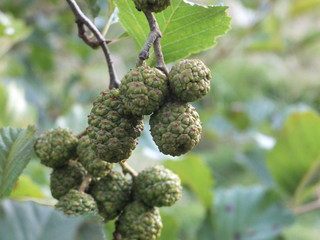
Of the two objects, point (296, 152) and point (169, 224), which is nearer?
point (169, 224)

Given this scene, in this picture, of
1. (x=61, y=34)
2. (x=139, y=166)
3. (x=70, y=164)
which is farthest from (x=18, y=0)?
(x=70, y=164)

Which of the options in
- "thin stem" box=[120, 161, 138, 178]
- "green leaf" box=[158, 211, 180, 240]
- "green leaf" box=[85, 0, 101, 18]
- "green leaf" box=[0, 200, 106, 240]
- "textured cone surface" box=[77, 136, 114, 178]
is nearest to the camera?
"green leaf" box=[0, 200, 106, 240]

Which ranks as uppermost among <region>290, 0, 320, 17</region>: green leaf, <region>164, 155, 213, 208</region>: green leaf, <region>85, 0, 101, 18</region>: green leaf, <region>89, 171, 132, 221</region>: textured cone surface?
<region>290, 0, 320, 17</region>: green leaf

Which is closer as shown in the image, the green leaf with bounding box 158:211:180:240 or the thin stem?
the thin stem

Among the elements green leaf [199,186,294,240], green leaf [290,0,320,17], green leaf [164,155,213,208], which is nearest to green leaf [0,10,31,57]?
green leaf [164,155,213,208]

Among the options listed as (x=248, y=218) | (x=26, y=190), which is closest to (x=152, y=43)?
(x=26, y=190)

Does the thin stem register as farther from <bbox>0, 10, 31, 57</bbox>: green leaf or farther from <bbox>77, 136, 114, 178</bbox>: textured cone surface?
<bbox>0, 10, 31, 57</bbox>: green leaf

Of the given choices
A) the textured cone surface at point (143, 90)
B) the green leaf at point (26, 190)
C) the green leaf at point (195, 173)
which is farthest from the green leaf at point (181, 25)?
the green leaf at point (195, 173)

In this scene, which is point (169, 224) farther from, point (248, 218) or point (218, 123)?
point (218, 123)
